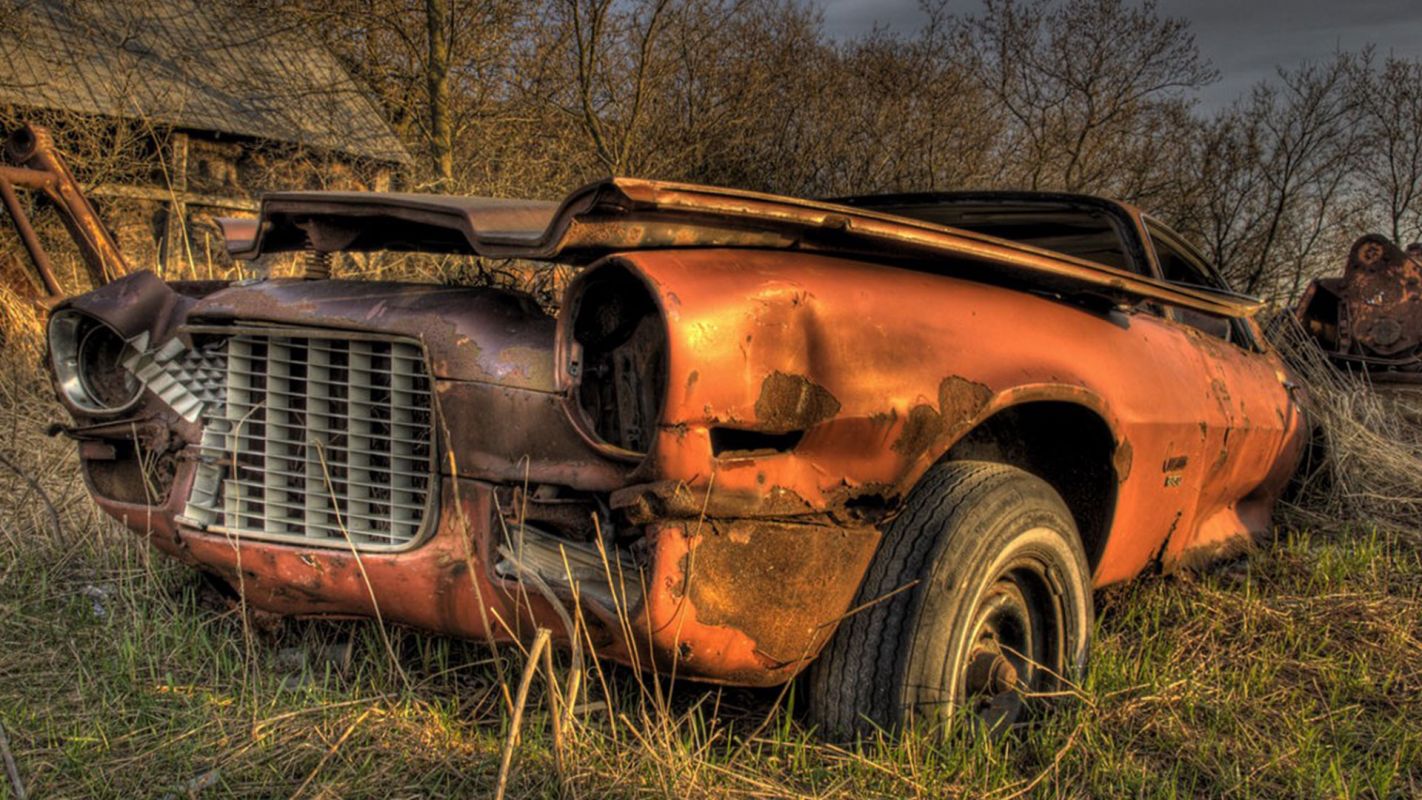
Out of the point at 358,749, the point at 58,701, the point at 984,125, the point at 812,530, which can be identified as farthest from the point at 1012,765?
the point at 984,125

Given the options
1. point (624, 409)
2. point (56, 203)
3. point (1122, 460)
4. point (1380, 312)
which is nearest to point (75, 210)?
point (56, 203)

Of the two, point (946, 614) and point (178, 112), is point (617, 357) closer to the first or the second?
point (946, 614)

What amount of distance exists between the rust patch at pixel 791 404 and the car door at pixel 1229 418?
1.51m

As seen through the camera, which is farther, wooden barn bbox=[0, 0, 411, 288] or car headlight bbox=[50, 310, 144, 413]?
wooden barn bbox=[0, 0, 411, 288]

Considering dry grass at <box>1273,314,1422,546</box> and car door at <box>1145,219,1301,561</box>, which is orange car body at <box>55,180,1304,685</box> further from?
dry grass at <box>1273,314,1422,546</box>

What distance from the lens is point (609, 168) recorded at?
14.2m

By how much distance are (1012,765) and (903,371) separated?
2.79 ft

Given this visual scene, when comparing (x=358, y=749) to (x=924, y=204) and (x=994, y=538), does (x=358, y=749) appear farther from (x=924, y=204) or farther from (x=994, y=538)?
(x=924, y=204)

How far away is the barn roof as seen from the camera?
13758mm

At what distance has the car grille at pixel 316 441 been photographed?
2.04 m

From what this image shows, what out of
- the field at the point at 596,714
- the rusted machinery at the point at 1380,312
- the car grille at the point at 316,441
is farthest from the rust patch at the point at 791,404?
the rusted machinery at the point at 1380,312

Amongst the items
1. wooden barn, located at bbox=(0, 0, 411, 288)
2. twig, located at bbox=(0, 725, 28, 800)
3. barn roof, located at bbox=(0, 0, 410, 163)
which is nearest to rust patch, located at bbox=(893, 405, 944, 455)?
twig, located at bbox=(0, 725, 28, 800)

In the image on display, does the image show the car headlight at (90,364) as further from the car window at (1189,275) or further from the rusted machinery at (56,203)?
the car window at (1189,275)

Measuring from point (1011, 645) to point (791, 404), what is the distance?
0.94 metres
